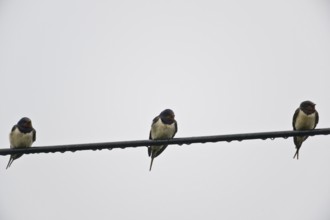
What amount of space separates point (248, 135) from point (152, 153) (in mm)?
4394

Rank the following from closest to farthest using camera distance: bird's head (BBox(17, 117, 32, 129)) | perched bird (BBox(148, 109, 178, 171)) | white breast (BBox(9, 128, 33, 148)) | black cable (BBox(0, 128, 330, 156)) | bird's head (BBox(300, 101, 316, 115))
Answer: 1. black cable (BBox(0, 128, 330, 156))
2. bird's head (BBox(300, 101, 316, 115))
3. perched bird (BBox(148, 109, 178, 171))
4. white breast (BBox(9, 128, 33, 148))
5. bird's head (BBox(17, 117, 32, 129))

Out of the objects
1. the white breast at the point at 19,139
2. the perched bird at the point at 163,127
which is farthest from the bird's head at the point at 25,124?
the perched bird at the point at 163,127

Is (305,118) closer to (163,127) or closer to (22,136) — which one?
(163,127)

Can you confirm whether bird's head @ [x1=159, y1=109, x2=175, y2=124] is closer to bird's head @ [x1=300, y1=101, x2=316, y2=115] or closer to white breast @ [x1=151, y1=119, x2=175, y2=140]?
white breast @ [x1=151, y1=119, x2=175, y2=140]

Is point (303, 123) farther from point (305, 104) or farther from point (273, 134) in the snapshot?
point (273, 134)

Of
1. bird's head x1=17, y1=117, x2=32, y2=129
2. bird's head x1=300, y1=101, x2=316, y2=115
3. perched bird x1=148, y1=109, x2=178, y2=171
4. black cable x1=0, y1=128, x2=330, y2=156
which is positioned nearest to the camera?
black cable x1=0, y1=128, x2=330, y2=156

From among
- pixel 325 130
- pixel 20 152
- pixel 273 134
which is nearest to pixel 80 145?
pixel 20 152

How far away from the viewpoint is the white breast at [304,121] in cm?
902

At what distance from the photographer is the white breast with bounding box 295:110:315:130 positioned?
902cm

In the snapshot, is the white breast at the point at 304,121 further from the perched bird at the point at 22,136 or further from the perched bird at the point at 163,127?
the perched bird at the point at 22,136

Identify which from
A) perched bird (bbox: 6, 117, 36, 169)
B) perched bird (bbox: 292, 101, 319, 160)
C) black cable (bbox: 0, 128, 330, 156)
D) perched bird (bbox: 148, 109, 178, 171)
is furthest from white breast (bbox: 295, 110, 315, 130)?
perched bird (bbox: 6, 117, 36, 169)

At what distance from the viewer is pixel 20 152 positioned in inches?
243

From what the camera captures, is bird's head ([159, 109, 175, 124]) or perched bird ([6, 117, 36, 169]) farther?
perched bird ([6, 117, 36, 169])

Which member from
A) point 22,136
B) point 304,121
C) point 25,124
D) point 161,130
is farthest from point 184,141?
point 25,124
